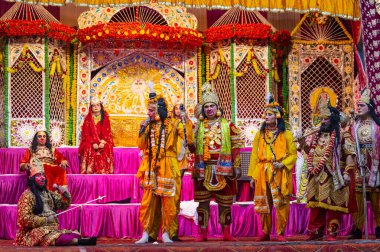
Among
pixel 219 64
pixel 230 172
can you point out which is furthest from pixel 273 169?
pixel 219 64

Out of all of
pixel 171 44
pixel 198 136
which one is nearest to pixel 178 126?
pixel 198 136

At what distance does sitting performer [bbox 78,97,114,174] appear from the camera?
13344mm

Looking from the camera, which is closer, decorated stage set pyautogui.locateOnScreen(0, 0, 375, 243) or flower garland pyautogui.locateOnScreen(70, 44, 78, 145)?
decorated stage set pyautogui.locateOnScreen(0, 0, 375, 243)

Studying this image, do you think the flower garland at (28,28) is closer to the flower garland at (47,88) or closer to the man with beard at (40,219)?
the flower garland at (47,88)

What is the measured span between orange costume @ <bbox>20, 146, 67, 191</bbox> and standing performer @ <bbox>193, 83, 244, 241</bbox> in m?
2.19

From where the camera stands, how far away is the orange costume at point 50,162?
12125 mm

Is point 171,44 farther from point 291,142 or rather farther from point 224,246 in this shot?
point 224,246

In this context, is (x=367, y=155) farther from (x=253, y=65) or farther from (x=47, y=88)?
(x=47, y=88)

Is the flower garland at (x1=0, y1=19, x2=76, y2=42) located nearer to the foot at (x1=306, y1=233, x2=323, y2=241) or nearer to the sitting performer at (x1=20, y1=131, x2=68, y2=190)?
the sitting performer at (x1=20, y1=131, x2=68, y2=190)

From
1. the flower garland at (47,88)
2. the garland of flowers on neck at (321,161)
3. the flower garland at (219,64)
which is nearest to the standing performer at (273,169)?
the garland of flowers on neck at (321,161)

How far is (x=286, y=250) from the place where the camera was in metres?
9.50

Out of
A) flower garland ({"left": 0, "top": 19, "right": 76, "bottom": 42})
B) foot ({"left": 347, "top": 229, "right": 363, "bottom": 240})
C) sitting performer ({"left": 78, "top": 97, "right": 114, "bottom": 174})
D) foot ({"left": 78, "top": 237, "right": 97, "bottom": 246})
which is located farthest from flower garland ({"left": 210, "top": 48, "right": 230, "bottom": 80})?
foot ({"left": 78, "top": 237, "right": 97, "bottom": 246})

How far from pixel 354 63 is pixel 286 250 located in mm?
6823

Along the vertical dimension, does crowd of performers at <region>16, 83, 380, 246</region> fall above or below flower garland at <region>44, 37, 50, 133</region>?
below
